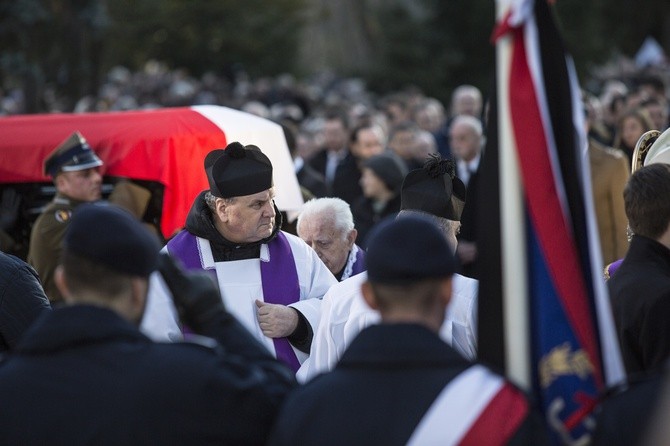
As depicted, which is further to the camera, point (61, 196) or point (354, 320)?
point (61, 196)

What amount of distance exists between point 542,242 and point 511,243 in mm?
94

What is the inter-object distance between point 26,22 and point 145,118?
13.8 meters

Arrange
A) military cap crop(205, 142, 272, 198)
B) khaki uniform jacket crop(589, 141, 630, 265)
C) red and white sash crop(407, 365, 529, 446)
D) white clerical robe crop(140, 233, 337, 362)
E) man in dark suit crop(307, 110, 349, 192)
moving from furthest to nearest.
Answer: man in dark suit crop(307, 110, 349, 192), khaki uniform jacket crop(589, 141, 630, 265), military cap crop(205, 142, 272, 198), white clerical robe crop(140, 233, 337, 362), red and white sash crop(407, 365, 529, 446)

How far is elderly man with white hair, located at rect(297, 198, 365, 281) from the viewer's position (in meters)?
6.89

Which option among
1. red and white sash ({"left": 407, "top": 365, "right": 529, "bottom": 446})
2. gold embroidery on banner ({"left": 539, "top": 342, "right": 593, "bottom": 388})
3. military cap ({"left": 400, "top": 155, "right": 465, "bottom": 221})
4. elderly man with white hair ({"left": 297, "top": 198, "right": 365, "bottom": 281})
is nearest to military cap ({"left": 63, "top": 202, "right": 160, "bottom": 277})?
red and white sash ({"left": 407, "top": 365, "right": 529, "bottom": 446})

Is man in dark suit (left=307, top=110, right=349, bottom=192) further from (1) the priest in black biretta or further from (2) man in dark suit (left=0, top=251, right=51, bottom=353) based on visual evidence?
(2) man in dark suit (left=0, top=251, right=51, bottom=353)

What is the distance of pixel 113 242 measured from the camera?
3.75 meters

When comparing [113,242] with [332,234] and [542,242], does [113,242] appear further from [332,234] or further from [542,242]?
[332,234]

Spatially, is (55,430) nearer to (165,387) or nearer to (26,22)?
(165,387)

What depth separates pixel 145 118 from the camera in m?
8.68

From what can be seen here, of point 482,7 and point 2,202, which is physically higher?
point 2,202

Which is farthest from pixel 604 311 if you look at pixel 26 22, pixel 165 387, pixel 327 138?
pixel 26 22

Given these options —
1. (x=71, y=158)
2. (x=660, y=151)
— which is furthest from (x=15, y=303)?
(x=660, y=151)

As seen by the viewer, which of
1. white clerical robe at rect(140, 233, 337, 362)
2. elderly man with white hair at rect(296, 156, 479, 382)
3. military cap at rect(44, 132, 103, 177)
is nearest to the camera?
elderly man with white hair at rect(296, 156, 479, 382)
